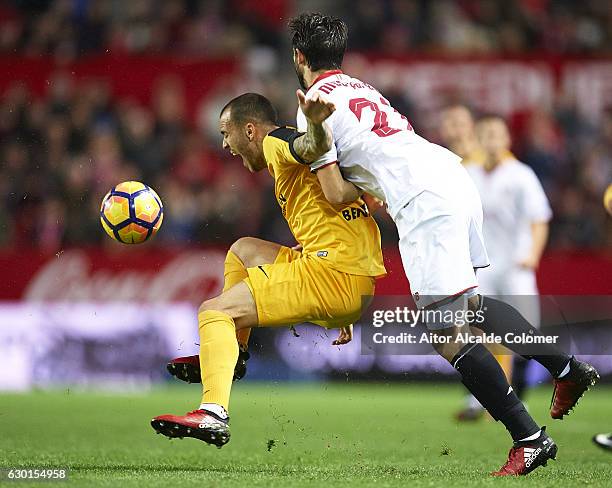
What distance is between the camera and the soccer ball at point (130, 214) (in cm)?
628

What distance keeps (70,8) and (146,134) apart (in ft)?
8.50

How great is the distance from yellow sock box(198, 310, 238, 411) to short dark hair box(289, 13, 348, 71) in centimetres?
140

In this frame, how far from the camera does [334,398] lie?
10672 millimetres

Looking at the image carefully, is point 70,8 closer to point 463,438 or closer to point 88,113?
point 88,113

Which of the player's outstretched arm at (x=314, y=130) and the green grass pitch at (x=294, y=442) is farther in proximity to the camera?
the green grass pitch at (x=294, y=442)

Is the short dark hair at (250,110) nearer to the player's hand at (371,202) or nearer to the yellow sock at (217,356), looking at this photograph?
the player's hand at (371,202)

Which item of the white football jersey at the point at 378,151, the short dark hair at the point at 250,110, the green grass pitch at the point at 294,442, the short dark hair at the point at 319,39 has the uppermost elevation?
the short dark hair at the point at 319,39

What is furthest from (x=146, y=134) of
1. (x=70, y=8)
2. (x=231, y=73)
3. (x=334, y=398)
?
(x=334, y=398)

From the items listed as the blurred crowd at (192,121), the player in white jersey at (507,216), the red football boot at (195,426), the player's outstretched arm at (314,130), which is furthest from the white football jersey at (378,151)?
the blurred crowd at (192,121)

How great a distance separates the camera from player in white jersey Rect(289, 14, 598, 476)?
17.8ft

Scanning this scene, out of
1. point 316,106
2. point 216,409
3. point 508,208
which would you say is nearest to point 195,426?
point 216,409

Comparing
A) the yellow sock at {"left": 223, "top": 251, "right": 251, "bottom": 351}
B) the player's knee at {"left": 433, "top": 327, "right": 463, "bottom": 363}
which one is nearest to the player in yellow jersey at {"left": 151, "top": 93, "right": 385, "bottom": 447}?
the yellow sock at {"left": 223, "top": 251, "right": 251, "bottom": 351}

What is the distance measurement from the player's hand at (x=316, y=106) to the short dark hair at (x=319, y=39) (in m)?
0.57

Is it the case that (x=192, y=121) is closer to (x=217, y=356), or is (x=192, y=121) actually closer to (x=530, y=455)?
(x=217, y=356)
